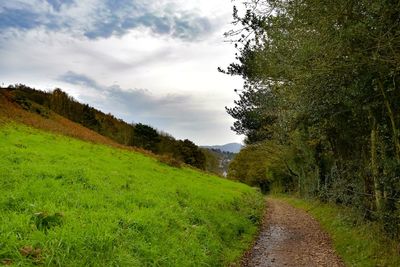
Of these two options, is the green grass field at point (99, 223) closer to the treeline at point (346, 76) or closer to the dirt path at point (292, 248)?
the dirt path at point (292, 248)

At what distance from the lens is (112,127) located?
76.8m

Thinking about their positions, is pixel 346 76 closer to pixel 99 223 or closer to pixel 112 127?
pixel 99 223

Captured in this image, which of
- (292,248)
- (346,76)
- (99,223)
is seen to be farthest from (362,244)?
(99,223)

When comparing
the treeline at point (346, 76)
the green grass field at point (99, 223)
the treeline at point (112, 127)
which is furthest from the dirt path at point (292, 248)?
the treeline at point (112, 127)

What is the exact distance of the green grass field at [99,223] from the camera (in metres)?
8.18

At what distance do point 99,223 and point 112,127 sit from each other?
68.4m

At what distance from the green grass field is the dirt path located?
69 cm

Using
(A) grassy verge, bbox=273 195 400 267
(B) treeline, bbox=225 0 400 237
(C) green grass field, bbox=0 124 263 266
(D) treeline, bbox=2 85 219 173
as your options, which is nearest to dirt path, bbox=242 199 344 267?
(A) grassy verge, bbox=273 195 400 267

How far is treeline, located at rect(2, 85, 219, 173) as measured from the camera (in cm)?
6633

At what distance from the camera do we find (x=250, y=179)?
262 feet

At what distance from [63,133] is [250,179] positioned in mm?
50150

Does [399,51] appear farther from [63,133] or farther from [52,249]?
[63,133]

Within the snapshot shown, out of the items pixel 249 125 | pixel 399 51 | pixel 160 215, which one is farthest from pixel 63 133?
pixel 399 51

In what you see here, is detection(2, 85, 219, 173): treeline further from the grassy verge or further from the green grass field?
the grassy verge
